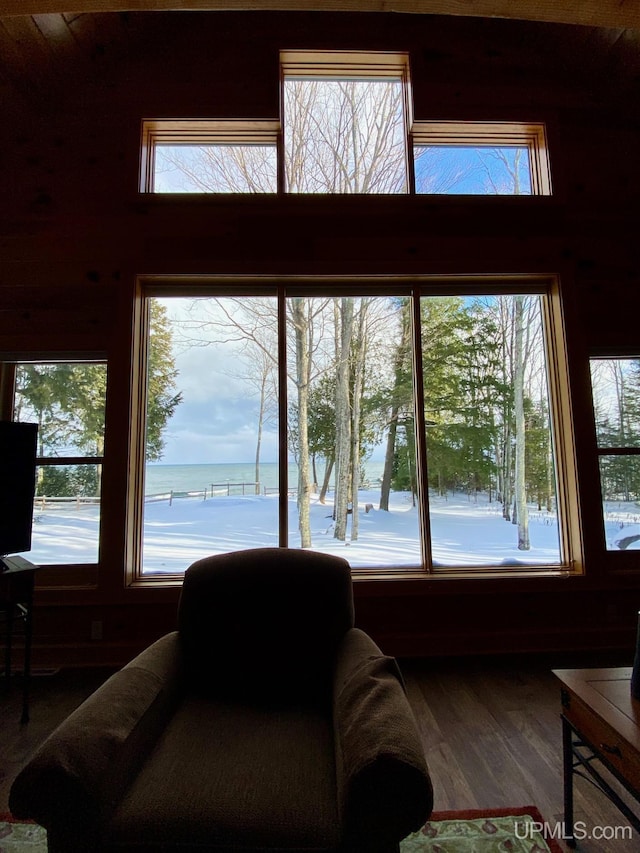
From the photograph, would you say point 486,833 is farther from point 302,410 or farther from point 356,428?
point 302,410

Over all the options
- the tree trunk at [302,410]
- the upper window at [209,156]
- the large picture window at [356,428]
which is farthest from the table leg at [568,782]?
the upper window at [209,156]

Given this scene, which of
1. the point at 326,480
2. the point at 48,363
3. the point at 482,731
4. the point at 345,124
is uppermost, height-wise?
the point at 345,124

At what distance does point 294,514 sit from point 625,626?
231 cm

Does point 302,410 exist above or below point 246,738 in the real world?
above

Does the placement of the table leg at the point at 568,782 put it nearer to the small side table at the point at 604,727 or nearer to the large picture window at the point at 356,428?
the small side table at the point at 604,727

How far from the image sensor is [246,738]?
1.20m

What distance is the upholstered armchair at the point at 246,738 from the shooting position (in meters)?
0.89

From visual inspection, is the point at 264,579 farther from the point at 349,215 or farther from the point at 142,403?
the point at 349,215

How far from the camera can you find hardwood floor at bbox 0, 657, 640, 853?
1.51 m

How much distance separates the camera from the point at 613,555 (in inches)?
109

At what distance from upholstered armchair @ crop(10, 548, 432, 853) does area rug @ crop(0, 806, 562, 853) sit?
0.56 metres

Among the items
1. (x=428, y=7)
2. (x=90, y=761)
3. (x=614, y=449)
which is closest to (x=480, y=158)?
(x=428, y=7)

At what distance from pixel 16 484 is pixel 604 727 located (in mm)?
2662

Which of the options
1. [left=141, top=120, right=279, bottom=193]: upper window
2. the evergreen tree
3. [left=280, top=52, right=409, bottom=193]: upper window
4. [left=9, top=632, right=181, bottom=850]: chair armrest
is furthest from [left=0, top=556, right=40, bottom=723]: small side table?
[left=280, top=52, right=409, bottom=193]: upper window
